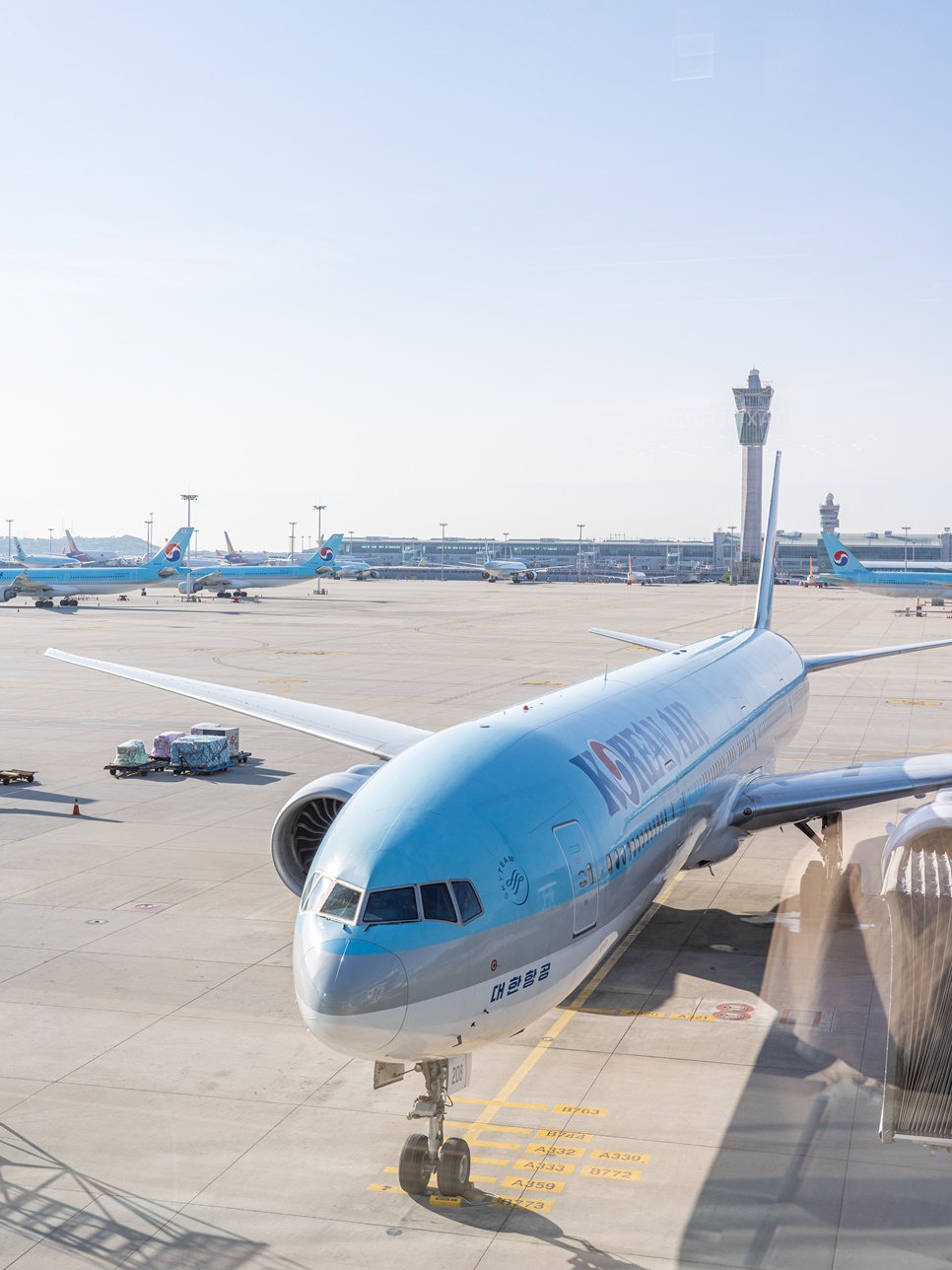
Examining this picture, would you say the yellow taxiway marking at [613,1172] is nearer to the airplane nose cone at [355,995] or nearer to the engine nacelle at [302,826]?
the airplane nose cone at [355,995]

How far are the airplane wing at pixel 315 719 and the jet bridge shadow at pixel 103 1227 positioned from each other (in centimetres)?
984

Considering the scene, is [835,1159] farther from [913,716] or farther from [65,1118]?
[913,716]

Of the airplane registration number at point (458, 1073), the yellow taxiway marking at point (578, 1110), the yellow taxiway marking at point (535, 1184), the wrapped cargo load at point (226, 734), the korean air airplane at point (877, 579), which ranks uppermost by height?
the korean air airplane at point (877, 579)

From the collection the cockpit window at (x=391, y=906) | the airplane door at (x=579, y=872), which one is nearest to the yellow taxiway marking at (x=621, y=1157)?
the airplane door at (x=579, y=872)

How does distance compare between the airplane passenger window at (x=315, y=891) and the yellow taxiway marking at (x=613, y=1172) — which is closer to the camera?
the airplane passenger window at (x=315, y=891)

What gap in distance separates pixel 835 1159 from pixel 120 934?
12.4 m

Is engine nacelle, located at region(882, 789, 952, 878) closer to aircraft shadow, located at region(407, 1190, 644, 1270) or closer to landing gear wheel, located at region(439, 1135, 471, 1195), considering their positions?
aircraft shadow, located at region(407, 1190, 644, 1270)

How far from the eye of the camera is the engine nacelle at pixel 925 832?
1535 centimetres

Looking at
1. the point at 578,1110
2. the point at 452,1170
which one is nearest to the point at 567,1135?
the point at 578,1110

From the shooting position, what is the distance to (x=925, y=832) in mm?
15391

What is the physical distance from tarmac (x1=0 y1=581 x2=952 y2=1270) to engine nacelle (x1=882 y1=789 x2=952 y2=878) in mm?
2720

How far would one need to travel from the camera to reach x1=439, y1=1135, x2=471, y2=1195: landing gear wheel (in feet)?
40.1

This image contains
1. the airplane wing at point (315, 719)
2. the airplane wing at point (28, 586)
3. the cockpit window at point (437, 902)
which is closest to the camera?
the cockpit window at point (437, 902)

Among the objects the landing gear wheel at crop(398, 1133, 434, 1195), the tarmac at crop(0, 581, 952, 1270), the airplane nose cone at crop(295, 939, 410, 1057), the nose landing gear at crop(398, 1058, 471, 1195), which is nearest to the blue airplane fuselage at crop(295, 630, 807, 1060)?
the airplane nose cone at crop(295, 939, 410, 1057)
